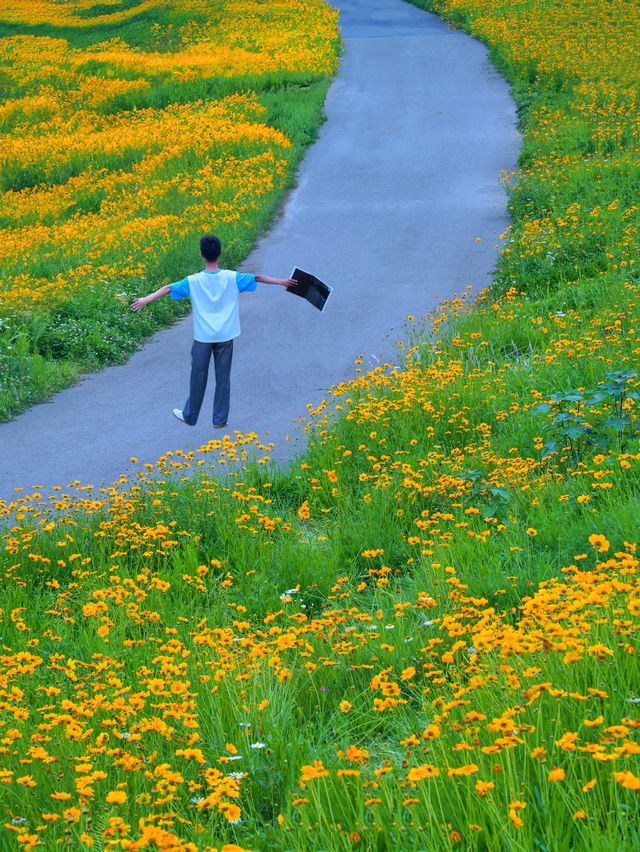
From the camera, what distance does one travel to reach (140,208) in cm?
1596

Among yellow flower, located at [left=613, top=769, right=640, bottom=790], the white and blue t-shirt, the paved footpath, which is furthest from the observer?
the paved footpath

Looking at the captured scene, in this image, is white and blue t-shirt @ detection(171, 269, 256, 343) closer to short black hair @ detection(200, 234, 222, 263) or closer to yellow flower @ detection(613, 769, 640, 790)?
short black hair @ detection(200, 234, 222, 263)

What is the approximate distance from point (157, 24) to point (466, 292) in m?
26.5

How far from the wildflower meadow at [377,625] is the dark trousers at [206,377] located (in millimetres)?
588

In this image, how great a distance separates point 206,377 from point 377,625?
444cm

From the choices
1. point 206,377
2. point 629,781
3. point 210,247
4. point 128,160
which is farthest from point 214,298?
point 128,160

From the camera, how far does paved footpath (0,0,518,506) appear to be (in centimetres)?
902

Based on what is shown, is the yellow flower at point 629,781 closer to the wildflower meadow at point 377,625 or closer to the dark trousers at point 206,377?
the wildflower meadow at point 377,625

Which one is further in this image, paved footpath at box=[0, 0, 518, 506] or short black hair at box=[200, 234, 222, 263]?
paved footpath at box=[0, 0, 518, 506]

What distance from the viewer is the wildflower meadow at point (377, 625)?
263 centimetres

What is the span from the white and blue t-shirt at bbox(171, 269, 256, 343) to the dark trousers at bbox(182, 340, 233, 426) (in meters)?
0.10

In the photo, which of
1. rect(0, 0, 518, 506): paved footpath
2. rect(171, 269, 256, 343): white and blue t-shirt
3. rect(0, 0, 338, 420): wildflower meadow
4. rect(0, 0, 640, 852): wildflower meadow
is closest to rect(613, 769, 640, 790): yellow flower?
rect(0, 0, 640, 852): wildflower meadow

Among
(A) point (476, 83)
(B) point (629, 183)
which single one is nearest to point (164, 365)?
(B) point (629, 183)

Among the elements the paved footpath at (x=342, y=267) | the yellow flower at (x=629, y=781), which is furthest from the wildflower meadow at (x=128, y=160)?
the yellow flower at (x=629, y=781)
